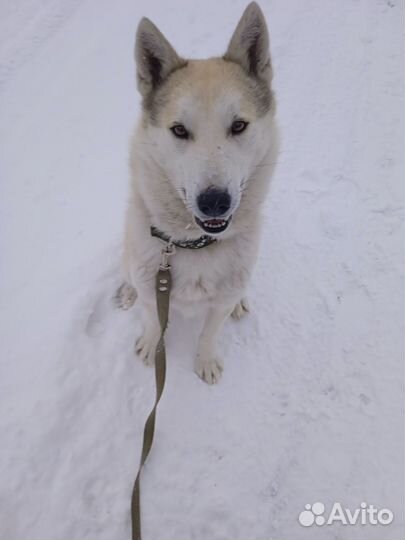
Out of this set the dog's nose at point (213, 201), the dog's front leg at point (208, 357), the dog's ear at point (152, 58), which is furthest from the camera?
the dog's front leg at point (208, 357)

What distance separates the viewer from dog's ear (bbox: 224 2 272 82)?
1.94 meters

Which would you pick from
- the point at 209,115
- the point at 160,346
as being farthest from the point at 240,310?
the point at 209,115

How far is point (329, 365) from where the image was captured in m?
2.73

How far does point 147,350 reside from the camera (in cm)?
265

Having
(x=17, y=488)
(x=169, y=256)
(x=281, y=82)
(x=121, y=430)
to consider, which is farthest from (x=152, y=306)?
(x=281, y=82)

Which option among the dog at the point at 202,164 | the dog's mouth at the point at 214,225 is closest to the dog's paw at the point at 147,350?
the dog at the point at 202,164

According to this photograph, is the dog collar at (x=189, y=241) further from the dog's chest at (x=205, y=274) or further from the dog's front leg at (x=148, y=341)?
the dog's front leg at (x=148, y=341)

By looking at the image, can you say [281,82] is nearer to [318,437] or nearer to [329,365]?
[329,365]

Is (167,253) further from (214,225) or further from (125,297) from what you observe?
(125,297)

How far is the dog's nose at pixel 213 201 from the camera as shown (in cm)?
168

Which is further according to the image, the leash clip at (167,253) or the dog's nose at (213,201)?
the leash clip at (167,253)

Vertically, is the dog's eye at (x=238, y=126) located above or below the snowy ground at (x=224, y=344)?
above

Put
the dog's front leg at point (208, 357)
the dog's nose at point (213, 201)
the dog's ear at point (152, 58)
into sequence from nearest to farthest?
the dog's nose at point (213, 201) < the dog's ear at point (152, 58) < the dog's front leg at point (208, 357)

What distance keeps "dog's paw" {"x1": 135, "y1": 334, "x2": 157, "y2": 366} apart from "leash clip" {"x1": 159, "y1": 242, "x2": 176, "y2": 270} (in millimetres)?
705
